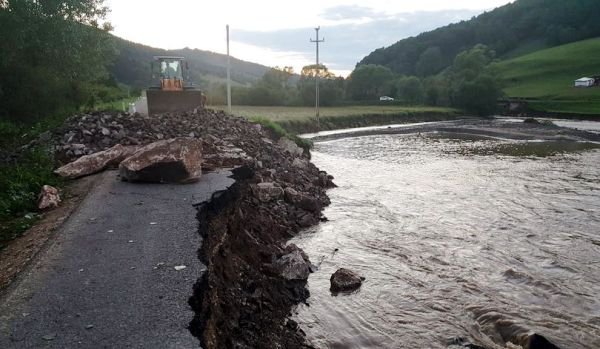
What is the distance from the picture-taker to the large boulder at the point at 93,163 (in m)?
11.7

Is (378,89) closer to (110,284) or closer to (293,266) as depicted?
(293,266)

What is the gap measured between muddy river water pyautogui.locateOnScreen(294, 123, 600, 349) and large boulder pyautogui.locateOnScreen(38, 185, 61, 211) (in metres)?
5.73

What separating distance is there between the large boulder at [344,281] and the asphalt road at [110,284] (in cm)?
300

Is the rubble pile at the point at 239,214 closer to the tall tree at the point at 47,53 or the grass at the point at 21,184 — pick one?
the grass at the point at 21,184

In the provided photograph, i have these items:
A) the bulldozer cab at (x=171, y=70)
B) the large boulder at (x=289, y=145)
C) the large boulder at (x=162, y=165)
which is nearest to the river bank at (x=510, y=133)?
the large boulder at (x=289, y=145)

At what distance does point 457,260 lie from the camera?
10.6 meters

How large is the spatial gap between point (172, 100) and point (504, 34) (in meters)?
155

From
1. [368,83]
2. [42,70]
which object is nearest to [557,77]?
[368,83]

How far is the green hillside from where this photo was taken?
238 feet

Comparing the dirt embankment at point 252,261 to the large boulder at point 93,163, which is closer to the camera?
the dirt embankment at point 252,261

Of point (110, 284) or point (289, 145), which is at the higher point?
point (289, 145)

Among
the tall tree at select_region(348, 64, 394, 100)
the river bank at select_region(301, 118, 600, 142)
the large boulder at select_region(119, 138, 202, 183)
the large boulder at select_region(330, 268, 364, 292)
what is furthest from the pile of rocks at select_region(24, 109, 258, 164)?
the tall tree at select_region(348, 64, 394, 100)

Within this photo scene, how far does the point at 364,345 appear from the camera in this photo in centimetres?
702

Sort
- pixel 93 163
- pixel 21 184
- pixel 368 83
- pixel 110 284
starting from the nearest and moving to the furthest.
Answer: pixel 110 284 → pixel 21 184 → pixel 93 163 → pixel 368 83
